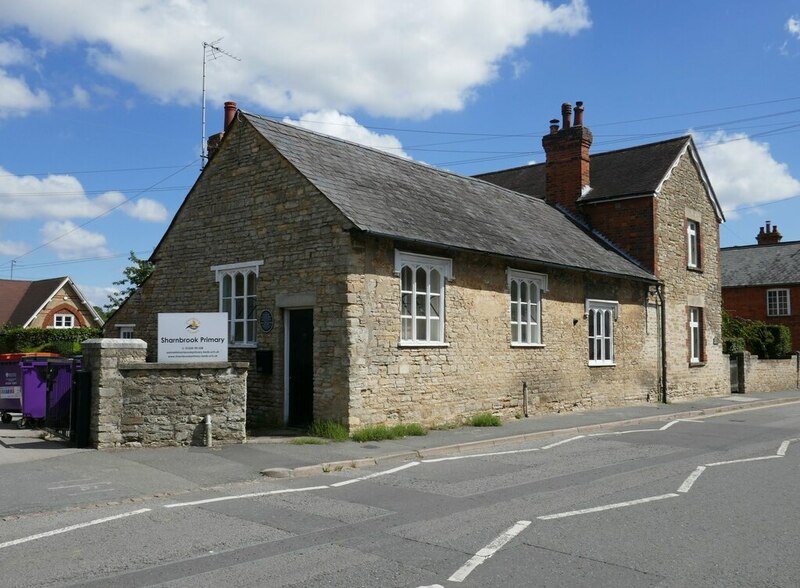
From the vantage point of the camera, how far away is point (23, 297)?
50.1 metres

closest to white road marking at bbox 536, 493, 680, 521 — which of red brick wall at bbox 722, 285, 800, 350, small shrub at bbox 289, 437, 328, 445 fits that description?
small shrub at bbox 289, 437, 328, 445

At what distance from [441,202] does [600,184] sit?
9.65 m

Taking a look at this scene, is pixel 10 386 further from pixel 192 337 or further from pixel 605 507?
pixel 605 507

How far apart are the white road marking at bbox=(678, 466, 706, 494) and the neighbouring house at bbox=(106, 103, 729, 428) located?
Answer: 5750 mm

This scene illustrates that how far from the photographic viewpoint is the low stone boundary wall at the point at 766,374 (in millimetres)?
28234

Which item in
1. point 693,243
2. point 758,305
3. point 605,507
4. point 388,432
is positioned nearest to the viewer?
point 605,507

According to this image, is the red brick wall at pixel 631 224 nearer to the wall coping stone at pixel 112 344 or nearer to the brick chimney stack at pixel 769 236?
the wall coping stone at pixel 112 344

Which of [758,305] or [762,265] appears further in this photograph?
[762,265]

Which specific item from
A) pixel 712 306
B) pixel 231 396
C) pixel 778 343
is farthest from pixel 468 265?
pixel 778 343

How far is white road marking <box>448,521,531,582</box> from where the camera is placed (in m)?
5.62

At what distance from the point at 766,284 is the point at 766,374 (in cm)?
1545

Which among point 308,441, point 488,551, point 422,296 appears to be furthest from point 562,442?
point 488,551

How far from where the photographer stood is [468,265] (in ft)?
52.7

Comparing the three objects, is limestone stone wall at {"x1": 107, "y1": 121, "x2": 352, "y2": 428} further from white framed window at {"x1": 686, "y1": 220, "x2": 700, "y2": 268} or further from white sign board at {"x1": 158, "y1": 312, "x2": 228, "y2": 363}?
white framed window at {"x1": 686, "y1": 220, "x2": 700, "y2": 268}
